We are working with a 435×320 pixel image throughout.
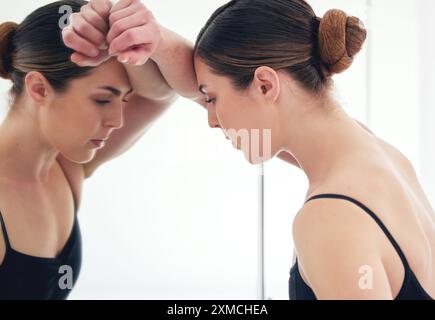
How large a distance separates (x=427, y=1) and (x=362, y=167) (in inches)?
54.9

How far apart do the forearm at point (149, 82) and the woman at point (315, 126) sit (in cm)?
12

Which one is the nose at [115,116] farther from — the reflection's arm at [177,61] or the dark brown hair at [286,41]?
the dark brown hair at [286,41]

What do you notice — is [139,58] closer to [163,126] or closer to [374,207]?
[374,207]

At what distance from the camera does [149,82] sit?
3.06 feet

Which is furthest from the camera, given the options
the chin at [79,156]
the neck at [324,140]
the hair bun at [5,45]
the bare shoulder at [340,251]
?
the chin at [79,156]

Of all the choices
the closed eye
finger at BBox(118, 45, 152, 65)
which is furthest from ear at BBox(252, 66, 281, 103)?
the closed eye

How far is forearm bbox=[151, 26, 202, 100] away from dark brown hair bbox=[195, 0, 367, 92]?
4.3 inches

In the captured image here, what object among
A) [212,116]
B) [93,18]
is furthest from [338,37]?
[93,18]

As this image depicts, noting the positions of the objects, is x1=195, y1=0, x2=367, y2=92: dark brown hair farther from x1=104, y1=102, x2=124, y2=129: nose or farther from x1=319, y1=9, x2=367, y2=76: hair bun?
x1=104, y1=102, x2=124, y2=129: nose

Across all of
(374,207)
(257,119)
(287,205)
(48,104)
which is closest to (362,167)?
(374,207)

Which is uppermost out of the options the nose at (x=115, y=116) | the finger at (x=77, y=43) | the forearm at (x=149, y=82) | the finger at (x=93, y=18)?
the forearm at (x=149, y=82)

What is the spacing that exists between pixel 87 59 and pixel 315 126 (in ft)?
0.98

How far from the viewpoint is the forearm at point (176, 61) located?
84 centimetres

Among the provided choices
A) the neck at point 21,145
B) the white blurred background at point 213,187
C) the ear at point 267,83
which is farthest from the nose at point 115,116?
the white blurred background at point 213,187
